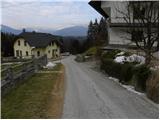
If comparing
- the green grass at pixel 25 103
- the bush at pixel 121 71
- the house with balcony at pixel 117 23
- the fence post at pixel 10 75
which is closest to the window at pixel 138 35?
the bush at pixel 121 71

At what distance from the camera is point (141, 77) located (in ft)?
52.7

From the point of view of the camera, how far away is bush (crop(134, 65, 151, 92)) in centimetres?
1549

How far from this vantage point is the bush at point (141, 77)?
50.8 ft

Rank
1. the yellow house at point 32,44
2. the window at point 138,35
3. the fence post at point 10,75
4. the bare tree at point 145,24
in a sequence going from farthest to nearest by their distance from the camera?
the yellow house at point 32,44, the window at point 138,35, the bare tree at point 145,24, the fence post at point 10,75

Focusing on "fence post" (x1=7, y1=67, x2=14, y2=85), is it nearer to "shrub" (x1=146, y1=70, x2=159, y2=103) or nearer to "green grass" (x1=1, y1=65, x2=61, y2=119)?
"green grass" (x1=1, y1=65, x2=61, y2=119)

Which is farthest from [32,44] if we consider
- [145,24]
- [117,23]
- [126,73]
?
[126,73]

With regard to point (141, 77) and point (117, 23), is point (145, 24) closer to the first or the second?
point (141, 77)

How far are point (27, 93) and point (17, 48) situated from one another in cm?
6014

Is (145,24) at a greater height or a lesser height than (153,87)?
greater

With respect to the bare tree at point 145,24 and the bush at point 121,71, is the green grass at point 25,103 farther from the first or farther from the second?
the bare tree at point 145,24

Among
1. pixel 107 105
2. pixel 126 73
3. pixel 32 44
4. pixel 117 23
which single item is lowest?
pixel 107 105

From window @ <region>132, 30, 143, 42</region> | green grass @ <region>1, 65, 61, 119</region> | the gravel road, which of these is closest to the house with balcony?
window @ <region>132, 30, 143, 42</region>

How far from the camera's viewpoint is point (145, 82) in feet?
50.1

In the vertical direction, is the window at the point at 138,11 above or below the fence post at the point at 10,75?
above
